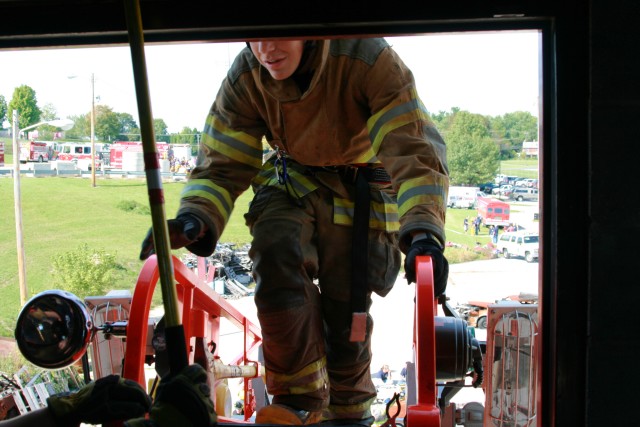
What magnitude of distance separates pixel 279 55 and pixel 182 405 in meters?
1.13

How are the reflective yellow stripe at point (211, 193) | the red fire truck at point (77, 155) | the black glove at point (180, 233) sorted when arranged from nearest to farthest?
the black glove at point (180, 233) < the reflective yellow stripe at point (211, 193) < the red fire truck at point (77, 155)

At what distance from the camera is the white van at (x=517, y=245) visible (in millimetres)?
4305

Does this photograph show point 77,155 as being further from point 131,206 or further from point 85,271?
point 85,271

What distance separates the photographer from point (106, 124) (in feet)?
13.0

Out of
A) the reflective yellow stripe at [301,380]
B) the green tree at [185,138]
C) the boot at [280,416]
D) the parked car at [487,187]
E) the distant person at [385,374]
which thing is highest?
the green tree at [185,138]

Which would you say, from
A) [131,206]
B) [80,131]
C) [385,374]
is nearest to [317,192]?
[80,131]

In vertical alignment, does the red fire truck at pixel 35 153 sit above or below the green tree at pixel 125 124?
below

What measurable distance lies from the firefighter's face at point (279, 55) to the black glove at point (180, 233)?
0.52m

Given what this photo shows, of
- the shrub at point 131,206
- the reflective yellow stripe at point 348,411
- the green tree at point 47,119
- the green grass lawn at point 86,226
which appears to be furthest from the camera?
the shrub at point 131,206

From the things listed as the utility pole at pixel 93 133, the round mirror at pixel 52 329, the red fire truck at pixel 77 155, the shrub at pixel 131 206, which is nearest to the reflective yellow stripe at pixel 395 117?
the round mirror at pixel 52 329

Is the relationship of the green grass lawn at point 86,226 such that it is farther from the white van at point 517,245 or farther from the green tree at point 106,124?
the green tree at point 106,124

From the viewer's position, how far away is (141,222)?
654 cm

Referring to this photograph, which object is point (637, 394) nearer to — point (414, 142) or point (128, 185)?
point (414, 142)

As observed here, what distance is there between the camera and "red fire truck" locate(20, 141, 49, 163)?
4.43 m
